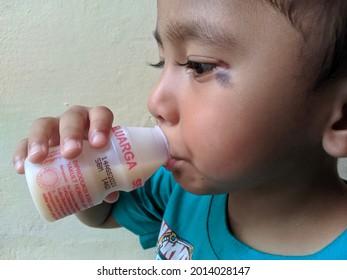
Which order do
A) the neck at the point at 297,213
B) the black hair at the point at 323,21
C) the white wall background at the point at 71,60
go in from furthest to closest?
1. the white wall background at the point at 71,60
2. the neck at the point at 297,213
3. the black hair at the point at 323,21

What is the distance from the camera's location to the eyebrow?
453mm

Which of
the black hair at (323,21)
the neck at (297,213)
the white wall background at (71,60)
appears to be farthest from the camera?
the white wall background at (71,60)

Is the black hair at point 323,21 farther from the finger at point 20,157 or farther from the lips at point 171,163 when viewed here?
the finger at point 20,157

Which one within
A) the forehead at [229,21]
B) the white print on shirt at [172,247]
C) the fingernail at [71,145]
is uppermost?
the forehead at [229,21]

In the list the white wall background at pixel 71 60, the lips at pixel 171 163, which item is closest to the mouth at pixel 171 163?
the lips at pixel 171 163

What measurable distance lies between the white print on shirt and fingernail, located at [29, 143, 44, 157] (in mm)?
290

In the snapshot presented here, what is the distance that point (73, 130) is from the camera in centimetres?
53

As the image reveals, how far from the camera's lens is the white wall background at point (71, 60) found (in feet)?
2.86

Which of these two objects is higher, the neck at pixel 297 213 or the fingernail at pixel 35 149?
the fingernail at pixel 35 149

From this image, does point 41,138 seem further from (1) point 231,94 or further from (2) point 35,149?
(1) point 231,94

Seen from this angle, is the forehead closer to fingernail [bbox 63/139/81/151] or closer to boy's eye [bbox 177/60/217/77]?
boy's eye [bbox 177/60/217/77]

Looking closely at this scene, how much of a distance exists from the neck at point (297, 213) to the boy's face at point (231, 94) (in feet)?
0.21

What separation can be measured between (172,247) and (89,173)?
270mm
